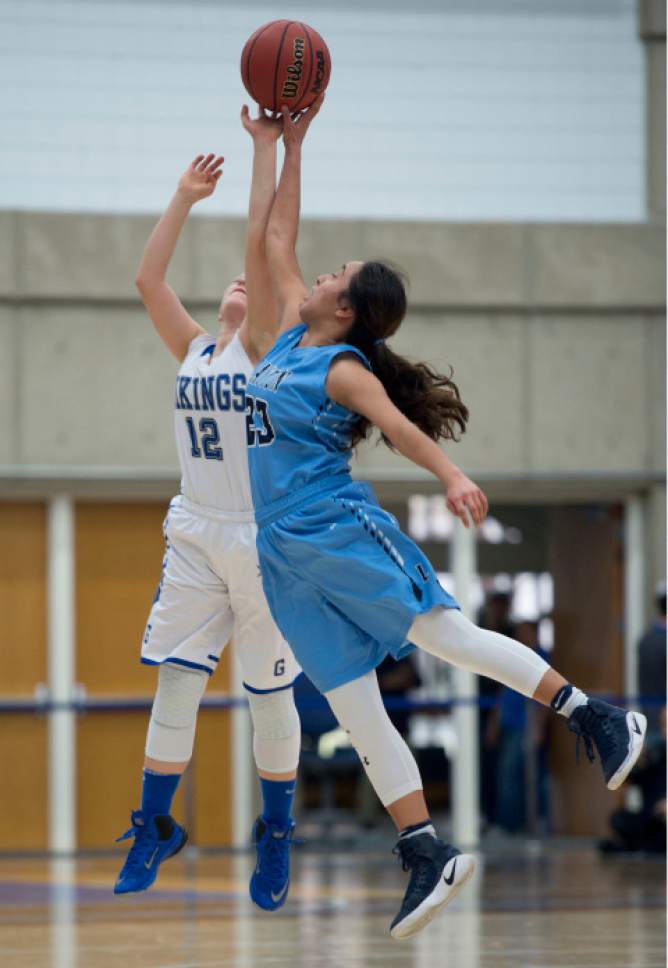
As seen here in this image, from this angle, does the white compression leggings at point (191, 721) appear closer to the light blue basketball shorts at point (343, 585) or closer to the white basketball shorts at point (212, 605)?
the white basketball shorts at point (212, 605)

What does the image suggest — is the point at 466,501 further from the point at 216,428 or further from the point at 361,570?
the point at 216,428

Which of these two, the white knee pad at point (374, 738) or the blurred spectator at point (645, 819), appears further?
the blurred spectator at point (645, 819)

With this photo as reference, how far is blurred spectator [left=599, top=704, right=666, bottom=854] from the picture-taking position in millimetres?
10367

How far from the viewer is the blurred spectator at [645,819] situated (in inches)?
408

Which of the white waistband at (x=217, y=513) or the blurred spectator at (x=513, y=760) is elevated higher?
the white waistband at (x=217, y=513)

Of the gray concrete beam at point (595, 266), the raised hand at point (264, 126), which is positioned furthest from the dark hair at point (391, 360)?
the gray concrete beam at point (595, 266)

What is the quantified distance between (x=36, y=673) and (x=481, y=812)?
3.07 meters

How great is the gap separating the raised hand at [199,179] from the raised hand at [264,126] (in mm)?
269

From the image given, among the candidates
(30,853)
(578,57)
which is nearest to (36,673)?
(30,853)

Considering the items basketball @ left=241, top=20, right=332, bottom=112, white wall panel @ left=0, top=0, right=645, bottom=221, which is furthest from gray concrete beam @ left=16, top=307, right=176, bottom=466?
basketball @ left=241, top=20, right=332, bottom=112

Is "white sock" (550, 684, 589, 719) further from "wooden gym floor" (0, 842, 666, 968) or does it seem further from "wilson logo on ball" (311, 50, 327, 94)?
"wilson logo on ball" (311, 50, 327, 94)

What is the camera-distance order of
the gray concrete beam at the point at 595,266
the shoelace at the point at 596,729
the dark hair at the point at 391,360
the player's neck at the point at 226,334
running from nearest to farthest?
the shoelace at the point at 596,729
the dark hair at the point at 391,360
the player's neck at the point at 226,334
the gray concrete beam at the point at 595,266

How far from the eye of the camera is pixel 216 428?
549cm

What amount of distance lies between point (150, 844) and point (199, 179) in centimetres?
214
